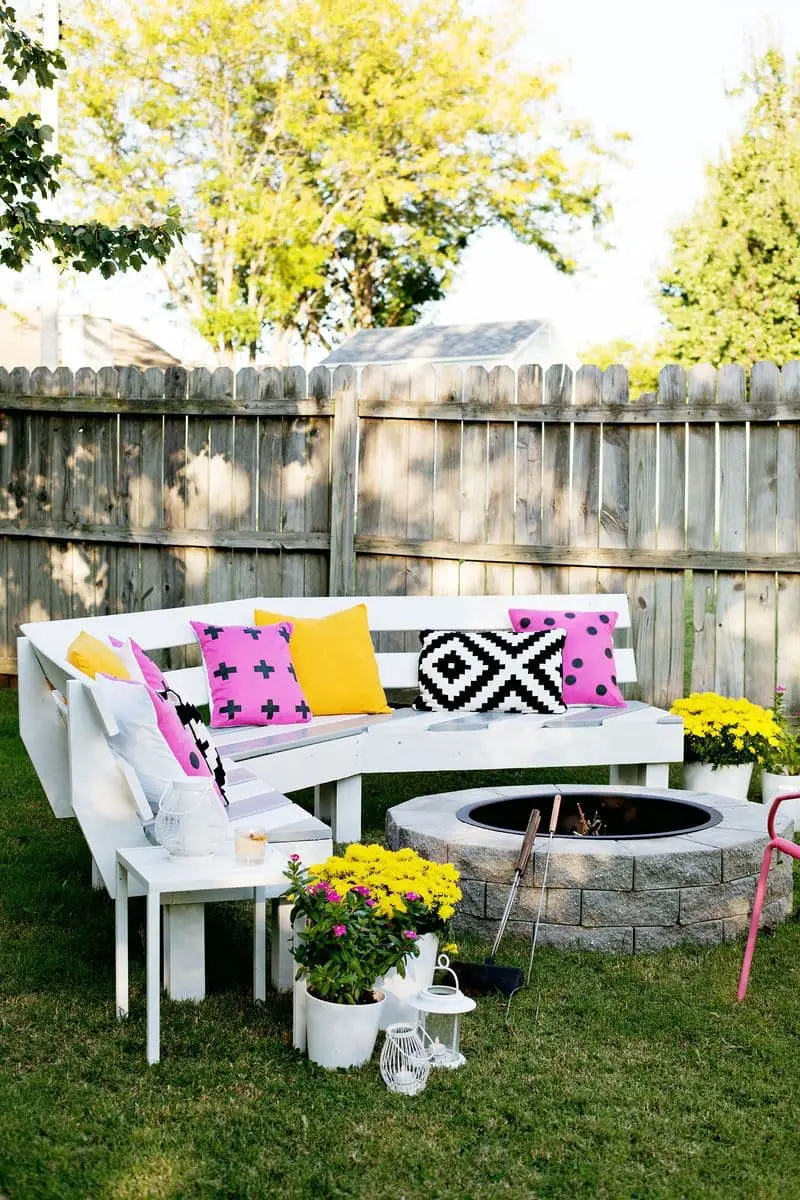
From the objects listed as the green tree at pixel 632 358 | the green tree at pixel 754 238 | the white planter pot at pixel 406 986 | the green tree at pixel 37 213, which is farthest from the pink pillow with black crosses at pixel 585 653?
the green tree at pixel 632 358

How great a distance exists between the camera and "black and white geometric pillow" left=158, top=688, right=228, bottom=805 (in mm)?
3873

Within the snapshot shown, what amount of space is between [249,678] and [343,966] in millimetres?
2383

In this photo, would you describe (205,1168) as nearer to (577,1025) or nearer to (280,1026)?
(280,1026)

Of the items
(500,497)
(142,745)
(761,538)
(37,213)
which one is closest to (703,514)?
(761,538)

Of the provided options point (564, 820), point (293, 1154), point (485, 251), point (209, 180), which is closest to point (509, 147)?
point (485, 251)

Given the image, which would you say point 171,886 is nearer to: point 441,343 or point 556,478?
point 556,478

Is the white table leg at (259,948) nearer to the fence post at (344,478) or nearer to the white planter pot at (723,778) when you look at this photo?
the white planter pot at (723,778)

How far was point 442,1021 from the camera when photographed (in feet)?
10.2

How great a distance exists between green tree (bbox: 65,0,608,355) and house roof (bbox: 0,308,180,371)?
1.21 meters

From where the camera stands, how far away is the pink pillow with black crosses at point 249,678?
5.24 meters

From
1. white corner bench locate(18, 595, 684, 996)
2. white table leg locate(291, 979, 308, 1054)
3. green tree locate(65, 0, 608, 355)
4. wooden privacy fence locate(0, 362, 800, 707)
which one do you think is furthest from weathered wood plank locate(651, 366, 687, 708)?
green tree locate(65, 0, 608, 355)

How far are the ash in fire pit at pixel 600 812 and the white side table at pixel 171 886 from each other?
1.04 m

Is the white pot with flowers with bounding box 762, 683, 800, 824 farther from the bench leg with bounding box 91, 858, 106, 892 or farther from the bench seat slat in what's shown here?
the bench leg with bounding box 91, 858, 106, 892

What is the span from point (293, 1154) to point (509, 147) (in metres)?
23.2
